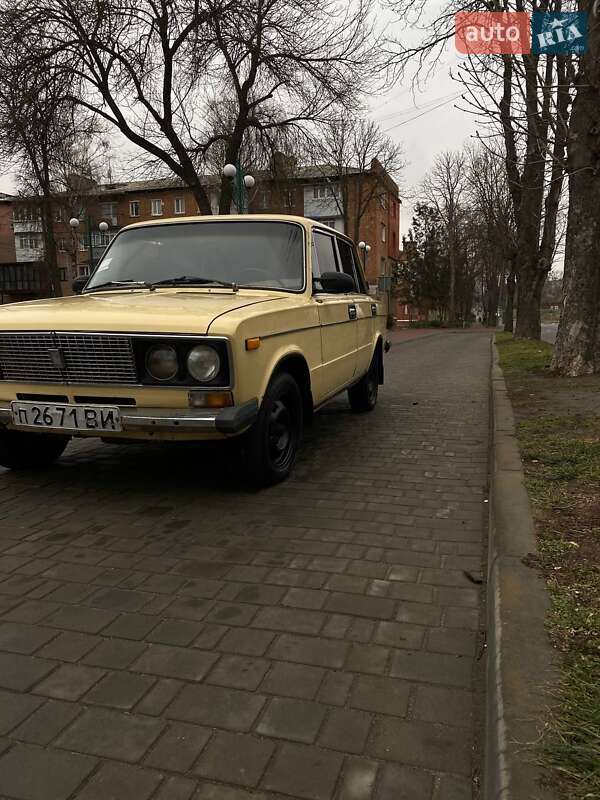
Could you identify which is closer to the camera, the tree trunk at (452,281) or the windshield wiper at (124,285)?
the windshield wiper at (124,285)

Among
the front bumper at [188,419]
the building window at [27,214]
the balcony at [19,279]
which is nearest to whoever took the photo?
the front bumper at [188,419]

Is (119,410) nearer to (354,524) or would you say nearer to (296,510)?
(296,510)

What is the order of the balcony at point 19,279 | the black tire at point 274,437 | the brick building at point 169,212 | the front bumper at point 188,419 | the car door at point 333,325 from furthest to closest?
1. the balcony at point 19,279
2. the brick building at point 169,212
3. the car door at point 333,325
4. the black tire at point 274,437
5. the front bumper at point 188,419

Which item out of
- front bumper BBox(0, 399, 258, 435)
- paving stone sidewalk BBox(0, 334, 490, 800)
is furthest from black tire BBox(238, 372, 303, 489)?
front bumper BBox(0, 399, 258, 435)

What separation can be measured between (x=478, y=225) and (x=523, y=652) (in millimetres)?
46291

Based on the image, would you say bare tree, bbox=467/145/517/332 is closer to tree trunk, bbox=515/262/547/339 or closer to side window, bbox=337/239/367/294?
tree trunk, bbox=515/262/547/339

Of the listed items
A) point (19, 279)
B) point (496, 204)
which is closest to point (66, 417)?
point (496, 204)

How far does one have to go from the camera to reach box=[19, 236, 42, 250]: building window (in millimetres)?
65094

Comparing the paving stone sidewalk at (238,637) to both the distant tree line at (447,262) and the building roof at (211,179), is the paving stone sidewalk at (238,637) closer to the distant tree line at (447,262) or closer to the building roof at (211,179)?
the building roof at (211,179)

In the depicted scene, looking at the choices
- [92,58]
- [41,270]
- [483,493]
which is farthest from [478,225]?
[483,493]

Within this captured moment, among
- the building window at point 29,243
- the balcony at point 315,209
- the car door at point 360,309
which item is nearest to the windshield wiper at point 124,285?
the car door at point 360,309

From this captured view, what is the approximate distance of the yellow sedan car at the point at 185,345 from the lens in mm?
3707

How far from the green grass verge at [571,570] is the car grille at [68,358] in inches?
99.2

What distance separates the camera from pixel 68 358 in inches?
154
